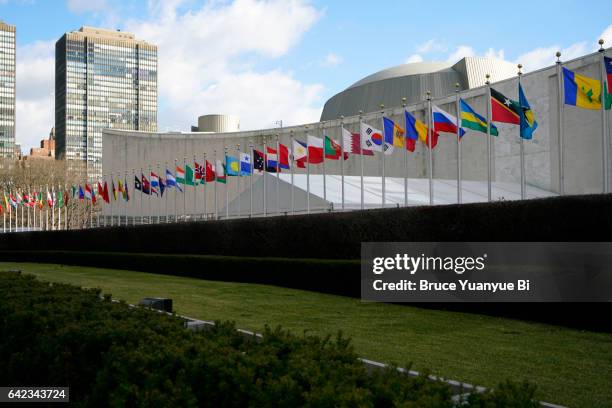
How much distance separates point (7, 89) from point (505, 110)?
128525 millimetres

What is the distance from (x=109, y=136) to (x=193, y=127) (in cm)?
1654

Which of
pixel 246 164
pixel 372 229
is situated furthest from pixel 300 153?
pixel 372 229

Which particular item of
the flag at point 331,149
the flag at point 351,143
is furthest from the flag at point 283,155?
the flag at point 351,143

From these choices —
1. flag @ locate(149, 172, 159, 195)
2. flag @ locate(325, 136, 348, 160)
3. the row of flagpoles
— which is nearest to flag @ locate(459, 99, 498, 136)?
the row of flagpoles

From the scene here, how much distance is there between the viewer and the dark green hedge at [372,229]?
36.3 feet

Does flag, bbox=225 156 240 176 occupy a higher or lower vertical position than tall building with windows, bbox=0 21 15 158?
lower

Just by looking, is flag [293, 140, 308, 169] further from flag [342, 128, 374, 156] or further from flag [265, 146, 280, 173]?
flag [342, 128, 374, 156]

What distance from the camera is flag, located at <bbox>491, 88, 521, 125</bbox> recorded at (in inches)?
650

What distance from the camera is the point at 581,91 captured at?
15.2m

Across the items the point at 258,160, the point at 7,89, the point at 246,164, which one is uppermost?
the point at 7,89

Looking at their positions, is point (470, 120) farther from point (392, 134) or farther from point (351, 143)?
point (351, 143)

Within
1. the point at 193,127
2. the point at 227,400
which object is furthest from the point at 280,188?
the point at 193,127

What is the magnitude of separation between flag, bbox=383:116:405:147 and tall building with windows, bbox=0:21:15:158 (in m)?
110

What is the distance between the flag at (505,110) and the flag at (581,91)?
60.1 inches
